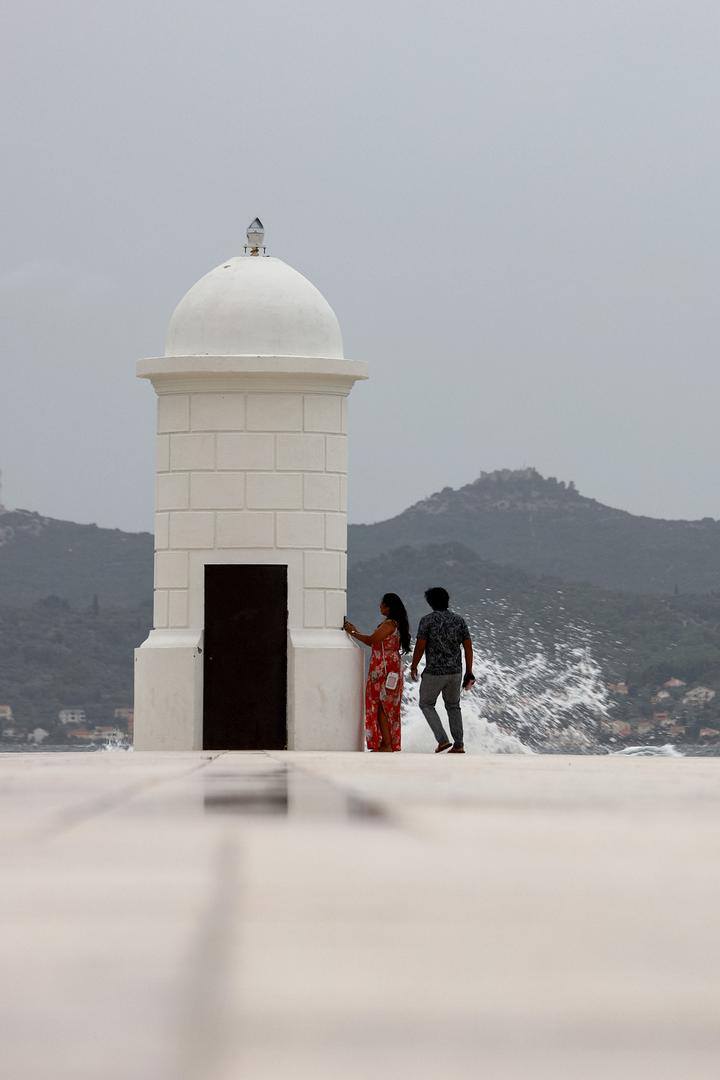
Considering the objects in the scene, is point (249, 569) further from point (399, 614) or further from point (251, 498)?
point (399, 614)

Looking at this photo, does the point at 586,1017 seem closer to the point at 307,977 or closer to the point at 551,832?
the point at 307,977

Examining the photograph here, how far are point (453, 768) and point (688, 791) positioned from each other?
2896 millimetres

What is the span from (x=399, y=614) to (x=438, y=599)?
46cm

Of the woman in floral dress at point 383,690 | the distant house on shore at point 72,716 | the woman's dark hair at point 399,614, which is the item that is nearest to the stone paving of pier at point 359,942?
the woman's dark hair at point 399,614

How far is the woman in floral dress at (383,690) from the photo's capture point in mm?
17266

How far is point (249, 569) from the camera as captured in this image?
18281 millimetres

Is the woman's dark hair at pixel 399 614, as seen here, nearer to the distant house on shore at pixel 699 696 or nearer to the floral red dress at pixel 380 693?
the floral red dress at pixel 380 693

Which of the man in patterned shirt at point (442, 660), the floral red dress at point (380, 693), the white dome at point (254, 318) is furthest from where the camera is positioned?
the white dome at point (254, 318)

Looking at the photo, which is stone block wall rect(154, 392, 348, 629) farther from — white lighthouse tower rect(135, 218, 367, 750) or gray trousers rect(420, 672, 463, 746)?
gray trousers rect(420, 672, 463, 746)

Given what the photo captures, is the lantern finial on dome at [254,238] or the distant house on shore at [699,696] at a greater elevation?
the lantern finial on dome at [254,238]

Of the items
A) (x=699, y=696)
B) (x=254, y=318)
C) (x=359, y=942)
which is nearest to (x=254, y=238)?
(x=254, y=318)

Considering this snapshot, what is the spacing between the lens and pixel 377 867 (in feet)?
18.0

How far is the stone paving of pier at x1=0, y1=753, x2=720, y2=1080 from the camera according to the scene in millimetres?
3146

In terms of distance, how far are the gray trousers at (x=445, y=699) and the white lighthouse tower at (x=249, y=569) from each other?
1.65 m
